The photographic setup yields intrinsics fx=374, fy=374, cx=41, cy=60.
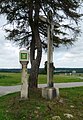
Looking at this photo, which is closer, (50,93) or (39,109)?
(39,109)

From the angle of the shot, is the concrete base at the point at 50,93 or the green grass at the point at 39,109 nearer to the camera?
the green grass at the point at 39,109

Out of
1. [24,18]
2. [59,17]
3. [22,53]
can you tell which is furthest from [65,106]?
[24,18]

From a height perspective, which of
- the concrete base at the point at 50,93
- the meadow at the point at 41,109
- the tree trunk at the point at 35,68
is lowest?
the meadow at the point at 41,109

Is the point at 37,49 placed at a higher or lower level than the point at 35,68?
higher

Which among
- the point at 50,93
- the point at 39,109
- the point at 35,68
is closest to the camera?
the point at 39,109

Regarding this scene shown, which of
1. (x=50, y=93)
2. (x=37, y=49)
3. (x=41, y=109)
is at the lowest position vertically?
(x=41, y=109)

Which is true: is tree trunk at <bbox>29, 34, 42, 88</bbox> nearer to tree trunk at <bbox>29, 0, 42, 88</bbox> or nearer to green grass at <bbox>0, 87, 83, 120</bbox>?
tree trunk at <bbox>29, 0, 42, 88</bbox>

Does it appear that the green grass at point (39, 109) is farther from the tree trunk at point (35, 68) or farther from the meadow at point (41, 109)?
the tree trunk at point (35, 68)

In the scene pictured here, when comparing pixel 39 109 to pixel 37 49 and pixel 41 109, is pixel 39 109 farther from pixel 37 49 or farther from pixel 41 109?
pixel 37 49

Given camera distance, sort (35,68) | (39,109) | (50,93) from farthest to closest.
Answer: (35,68) < (50,93) < (39,109)

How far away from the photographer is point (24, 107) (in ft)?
40.7

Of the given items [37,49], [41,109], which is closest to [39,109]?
[41,109]

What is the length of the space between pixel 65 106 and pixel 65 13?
5.13 metres

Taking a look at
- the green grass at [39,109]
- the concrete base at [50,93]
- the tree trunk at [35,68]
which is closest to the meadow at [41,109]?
the green grass at [39,109]
